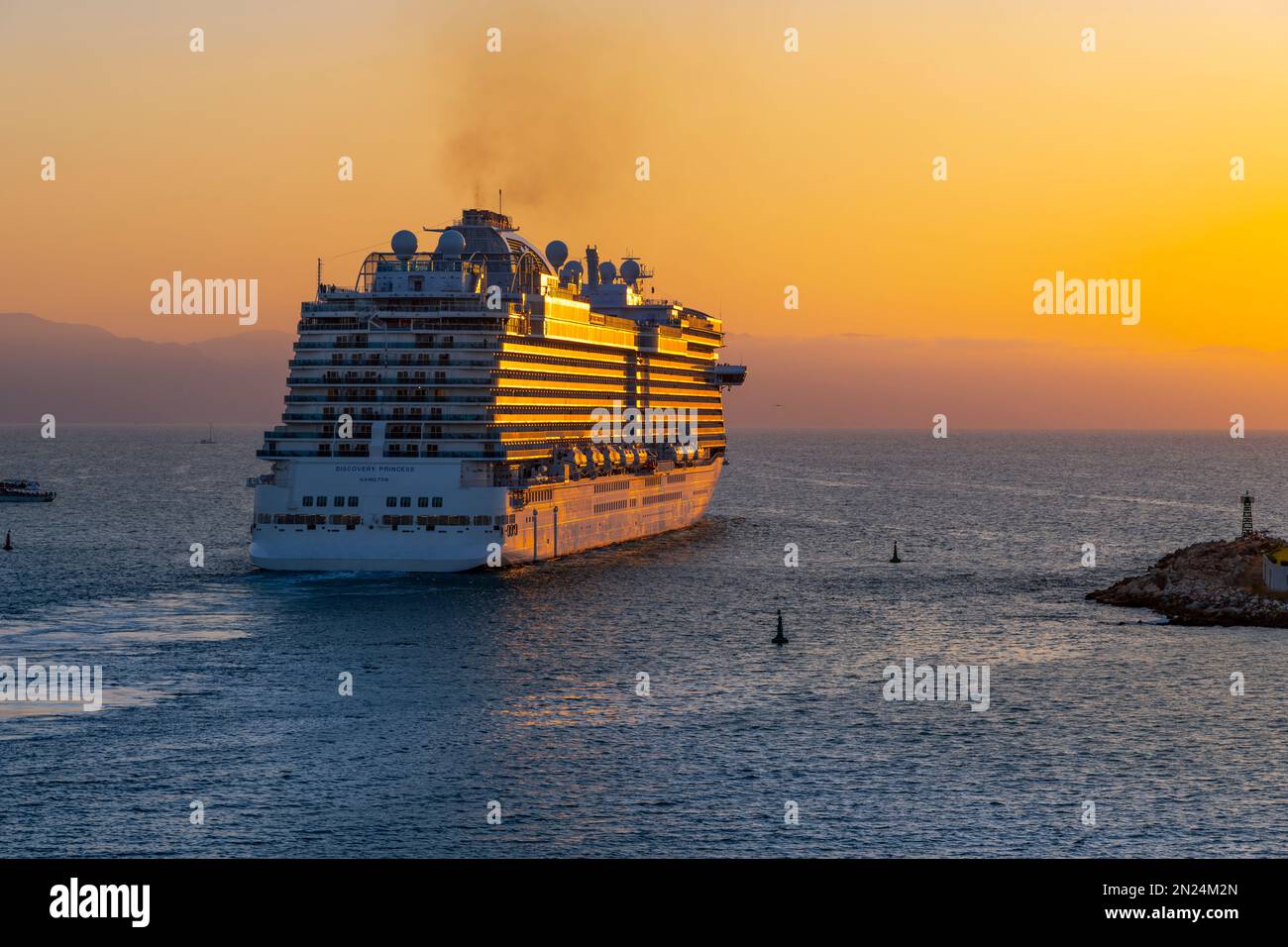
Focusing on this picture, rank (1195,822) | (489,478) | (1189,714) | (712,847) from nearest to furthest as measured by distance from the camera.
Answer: (712,847)
(1195,822)
(1189,714)
(489,478)

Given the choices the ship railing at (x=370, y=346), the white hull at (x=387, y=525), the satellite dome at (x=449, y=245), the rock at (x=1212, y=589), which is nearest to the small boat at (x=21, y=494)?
the ship railing at (x=370, y=346)

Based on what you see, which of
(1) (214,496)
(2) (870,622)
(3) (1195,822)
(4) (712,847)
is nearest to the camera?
(4) (712,847)

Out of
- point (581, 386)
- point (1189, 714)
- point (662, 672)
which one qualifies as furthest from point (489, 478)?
point (1189, 714)

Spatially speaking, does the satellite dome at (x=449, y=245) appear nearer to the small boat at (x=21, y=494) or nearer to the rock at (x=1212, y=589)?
the rock at (x=1212, y=589)

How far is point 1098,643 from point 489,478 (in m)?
33.4

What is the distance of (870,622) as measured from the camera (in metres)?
64.9

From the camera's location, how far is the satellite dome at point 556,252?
12125 centimetres

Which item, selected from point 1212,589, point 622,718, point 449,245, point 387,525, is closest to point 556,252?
point 449,245

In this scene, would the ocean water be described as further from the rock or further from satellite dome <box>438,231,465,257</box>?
satellite dome <box>438,231,465,257</box>

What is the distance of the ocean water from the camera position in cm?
3266

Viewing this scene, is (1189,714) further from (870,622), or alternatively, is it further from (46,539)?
(46,539)

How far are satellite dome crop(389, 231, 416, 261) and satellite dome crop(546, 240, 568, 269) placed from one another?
125 ft
